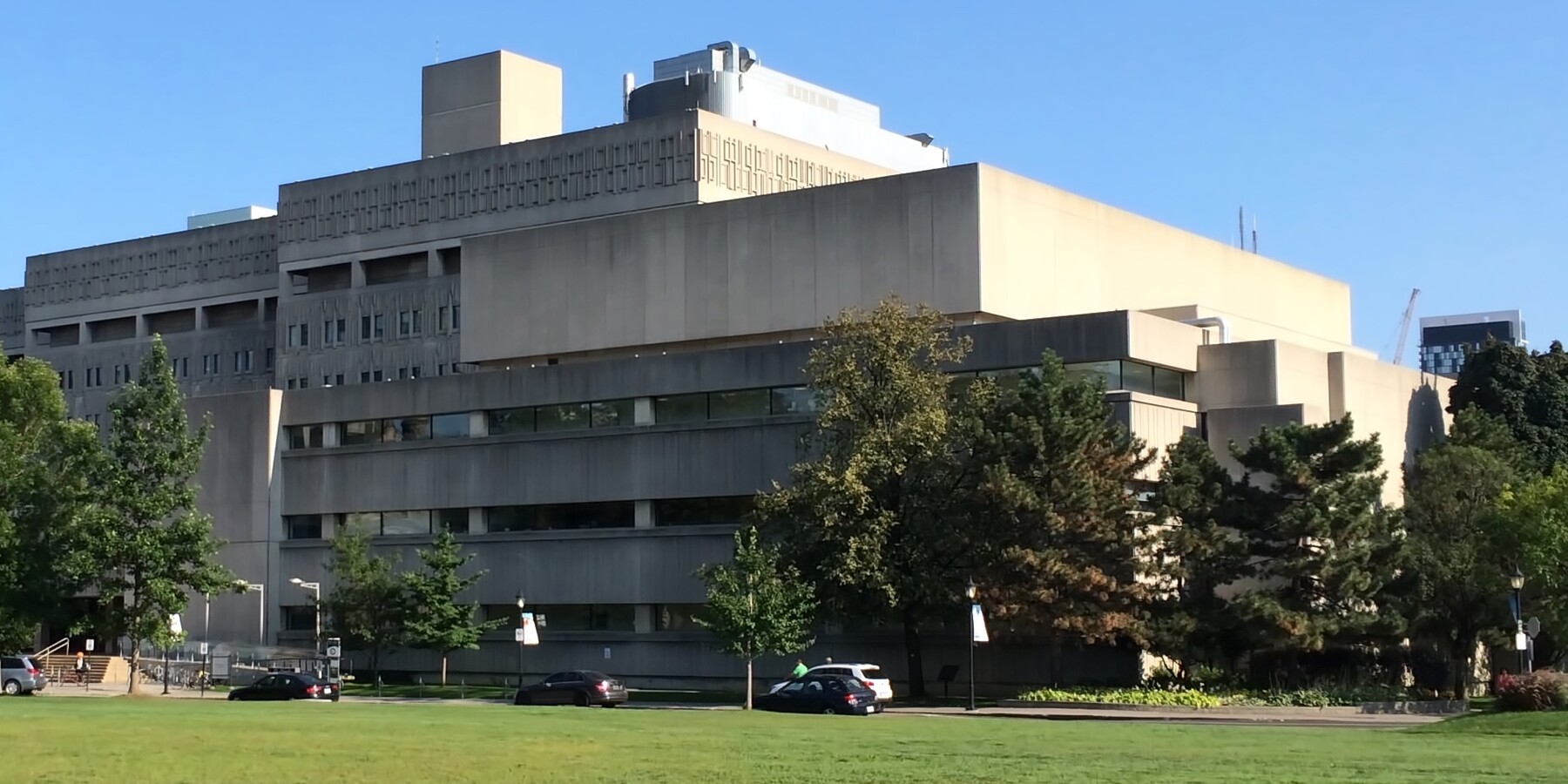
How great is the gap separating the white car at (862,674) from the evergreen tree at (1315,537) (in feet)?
36.6

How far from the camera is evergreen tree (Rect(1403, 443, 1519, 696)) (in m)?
59.6

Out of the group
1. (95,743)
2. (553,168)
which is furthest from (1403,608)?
(553,168)

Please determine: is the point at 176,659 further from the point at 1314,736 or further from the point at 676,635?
the point at 1314,736

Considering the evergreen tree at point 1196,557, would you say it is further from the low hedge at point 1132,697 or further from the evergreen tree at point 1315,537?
the low hedge at point 1132,697

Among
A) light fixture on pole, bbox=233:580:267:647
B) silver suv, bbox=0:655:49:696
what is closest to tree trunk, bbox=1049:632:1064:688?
silver suv, bbox=0:655:49:696

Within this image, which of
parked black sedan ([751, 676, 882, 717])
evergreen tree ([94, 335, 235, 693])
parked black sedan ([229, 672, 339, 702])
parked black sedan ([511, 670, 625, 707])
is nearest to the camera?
parked black sedan ([751, 676, 882, 717])

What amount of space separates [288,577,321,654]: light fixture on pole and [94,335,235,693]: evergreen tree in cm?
1067

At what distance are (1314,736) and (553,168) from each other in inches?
2605

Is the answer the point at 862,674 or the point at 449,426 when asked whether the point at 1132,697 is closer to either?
the point at 862,674

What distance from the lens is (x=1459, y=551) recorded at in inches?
2383

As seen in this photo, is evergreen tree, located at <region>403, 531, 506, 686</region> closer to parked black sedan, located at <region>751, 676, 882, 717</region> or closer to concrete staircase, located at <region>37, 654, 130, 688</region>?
concrete staircase, located at <region>37, 654, 130, 688</region>

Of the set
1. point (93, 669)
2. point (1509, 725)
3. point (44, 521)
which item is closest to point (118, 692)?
point (44, 521)

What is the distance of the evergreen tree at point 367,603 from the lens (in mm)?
70875

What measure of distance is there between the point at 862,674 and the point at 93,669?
4224 centimetres
